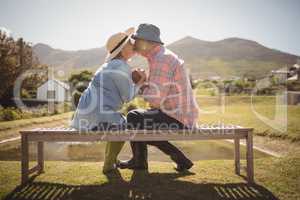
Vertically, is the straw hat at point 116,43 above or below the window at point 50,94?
above

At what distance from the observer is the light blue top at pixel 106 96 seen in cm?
562

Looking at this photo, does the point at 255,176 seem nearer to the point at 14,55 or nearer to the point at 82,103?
the point at 82,103

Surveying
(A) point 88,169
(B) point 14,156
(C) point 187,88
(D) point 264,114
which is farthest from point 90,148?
(D) point 264,114

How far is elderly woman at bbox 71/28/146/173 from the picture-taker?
5.61 metres

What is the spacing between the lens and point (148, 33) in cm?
575

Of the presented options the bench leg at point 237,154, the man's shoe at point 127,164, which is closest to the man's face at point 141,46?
the man's shoe at point 127,164

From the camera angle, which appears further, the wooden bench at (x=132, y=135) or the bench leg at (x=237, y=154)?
the bench leg at (x=237, y=154)

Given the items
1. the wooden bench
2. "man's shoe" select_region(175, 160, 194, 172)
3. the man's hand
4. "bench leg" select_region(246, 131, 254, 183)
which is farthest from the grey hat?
"man's shoe" select_region(175, 160, 194, 172)

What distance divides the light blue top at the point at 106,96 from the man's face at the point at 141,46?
38 centimetres

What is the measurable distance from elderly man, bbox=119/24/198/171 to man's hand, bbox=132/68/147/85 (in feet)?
0.43

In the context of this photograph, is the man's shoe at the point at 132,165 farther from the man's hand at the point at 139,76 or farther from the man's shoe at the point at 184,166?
the man's hand at the point at 139,76

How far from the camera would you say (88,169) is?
6.56m

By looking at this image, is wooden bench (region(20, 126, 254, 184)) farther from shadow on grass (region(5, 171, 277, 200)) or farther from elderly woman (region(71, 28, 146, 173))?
shadow on grass (region(5, 171, 277, 200))

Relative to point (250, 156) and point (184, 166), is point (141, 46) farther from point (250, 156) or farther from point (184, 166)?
point (250, 156)
